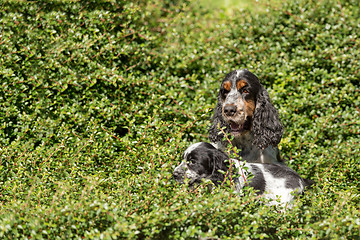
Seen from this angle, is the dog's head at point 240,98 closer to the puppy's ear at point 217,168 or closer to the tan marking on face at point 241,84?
the tan marking on face at point 241,84

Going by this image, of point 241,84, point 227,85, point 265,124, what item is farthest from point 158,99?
point 265,124

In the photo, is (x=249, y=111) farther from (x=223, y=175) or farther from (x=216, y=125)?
(x=223, y=175)

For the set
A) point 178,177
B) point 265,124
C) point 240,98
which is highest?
point 240,98

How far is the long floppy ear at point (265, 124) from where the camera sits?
505cm

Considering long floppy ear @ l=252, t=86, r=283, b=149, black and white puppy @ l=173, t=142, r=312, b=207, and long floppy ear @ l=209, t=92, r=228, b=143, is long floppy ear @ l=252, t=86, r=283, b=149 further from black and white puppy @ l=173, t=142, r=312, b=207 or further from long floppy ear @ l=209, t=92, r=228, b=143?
black and white puppy @ l=173, t=142, r=312, b=207

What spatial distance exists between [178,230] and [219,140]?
2104mm

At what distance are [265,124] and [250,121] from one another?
186 mm

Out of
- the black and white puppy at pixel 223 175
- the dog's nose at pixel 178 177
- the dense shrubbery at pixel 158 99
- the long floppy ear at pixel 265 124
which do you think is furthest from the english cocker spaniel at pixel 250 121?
the dog's nose at pixel 178 177

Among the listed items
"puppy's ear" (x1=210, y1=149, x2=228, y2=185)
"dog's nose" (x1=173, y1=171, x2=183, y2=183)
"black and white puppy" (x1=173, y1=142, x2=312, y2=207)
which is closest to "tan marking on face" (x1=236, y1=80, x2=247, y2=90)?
"black and white puppy" (x1=173, y1=142, x2=312, y2=207)

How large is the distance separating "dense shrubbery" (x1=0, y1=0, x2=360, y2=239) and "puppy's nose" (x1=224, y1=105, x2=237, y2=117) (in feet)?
1.61

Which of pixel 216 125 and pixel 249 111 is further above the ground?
pixel 249 111

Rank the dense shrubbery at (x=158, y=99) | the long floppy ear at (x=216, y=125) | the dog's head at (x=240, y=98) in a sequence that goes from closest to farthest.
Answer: the dense shrubbery at (x=158, y=99)
the dog's head at (x=240, y=98)
the long floppy ear at (x=216, y=125)

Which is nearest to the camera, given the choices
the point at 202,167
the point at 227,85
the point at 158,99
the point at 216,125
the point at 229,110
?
the point at 202,167

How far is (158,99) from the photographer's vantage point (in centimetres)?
597
